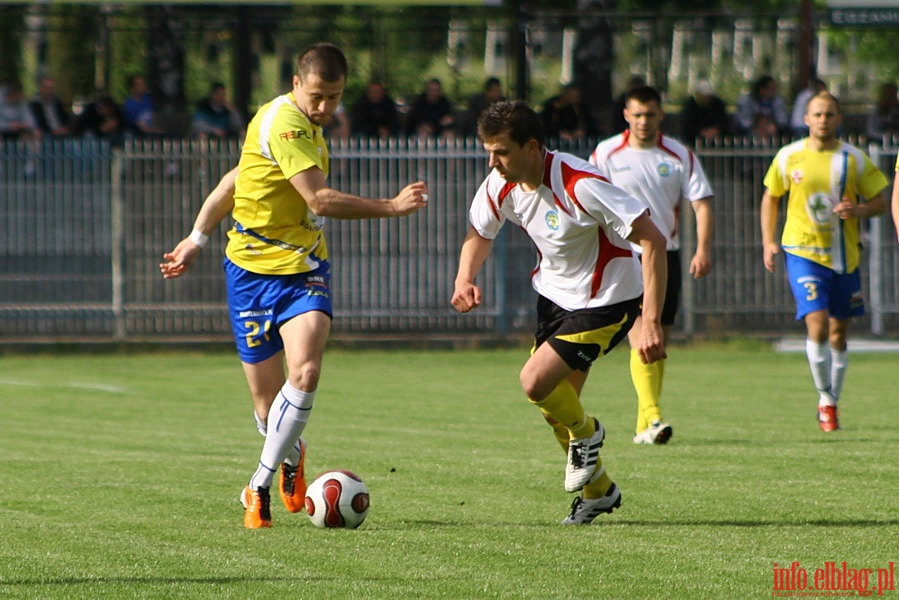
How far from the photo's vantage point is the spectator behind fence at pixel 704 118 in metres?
21.1

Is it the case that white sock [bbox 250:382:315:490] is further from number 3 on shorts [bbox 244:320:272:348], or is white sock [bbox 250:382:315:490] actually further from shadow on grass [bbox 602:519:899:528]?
shadow on grass [bbox 602:519:899:528]

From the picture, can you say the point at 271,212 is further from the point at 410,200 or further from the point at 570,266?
the point at 570,266

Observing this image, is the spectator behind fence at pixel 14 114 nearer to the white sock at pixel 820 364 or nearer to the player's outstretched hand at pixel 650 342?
the white sock at pixel 820 364

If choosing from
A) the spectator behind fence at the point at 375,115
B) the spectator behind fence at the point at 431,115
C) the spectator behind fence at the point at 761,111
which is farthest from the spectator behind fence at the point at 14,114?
the spectator behind fence at the point at 761,111

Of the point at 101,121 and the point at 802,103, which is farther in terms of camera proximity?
the point at 802,103

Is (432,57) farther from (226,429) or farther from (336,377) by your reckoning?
(226,429)

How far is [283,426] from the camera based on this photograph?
7.00 m

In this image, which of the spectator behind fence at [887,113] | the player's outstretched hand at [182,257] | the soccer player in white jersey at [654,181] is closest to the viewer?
the player's outstretched hand at [182,257]

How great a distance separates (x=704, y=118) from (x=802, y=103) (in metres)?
1.64

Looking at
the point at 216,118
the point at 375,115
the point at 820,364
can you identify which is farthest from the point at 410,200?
the point at 216,118

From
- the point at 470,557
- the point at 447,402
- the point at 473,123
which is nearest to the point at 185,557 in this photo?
the point at 470,557

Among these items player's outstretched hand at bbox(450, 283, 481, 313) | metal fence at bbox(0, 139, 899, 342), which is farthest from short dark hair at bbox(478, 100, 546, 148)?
metal fence at bbox(0, 139, 899, 342)

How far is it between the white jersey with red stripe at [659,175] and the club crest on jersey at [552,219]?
3285 mm

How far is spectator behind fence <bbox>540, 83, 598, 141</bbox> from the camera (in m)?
20.4
